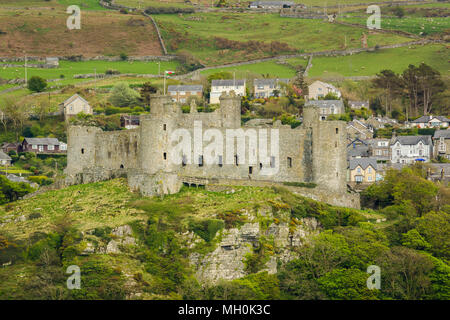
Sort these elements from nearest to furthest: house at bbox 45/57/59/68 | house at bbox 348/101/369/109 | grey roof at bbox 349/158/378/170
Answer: grey roof at bbox 349/158/378/170 → house at bbox 348/101/369/109 → house at bbox 45/57/59/68

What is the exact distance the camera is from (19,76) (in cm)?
12175

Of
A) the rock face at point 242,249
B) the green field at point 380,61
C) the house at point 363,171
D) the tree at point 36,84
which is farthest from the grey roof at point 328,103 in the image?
the rock face at point 242,249

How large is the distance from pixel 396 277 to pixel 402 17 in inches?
4428

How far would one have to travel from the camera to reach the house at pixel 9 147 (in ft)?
301

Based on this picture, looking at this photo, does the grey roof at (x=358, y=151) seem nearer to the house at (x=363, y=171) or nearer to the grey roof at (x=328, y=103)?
the house at (x=363, y=171)

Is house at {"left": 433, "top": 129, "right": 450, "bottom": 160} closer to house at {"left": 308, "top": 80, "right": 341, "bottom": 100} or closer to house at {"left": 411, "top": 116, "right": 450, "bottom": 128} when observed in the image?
house at {"left": 411, "top": 116, "right": 450, "bottom": 128}

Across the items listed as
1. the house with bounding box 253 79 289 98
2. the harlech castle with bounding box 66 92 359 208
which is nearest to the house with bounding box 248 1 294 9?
the house with bounding box 253 79 289 98

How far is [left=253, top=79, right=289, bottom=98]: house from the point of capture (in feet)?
347

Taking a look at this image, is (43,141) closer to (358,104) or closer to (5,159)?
(5,159)

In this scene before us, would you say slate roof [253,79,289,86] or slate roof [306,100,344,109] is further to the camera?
slate roof [253,79,289,86]

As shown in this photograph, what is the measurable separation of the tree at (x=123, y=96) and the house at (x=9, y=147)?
585 inches

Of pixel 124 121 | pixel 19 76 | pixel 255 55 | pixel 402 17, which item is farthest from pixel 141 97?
pixel 402 17

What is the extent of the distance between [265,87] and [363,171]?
29.5m

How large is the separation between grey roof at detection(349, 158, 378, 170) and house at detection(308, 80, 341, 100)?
2410 cm
